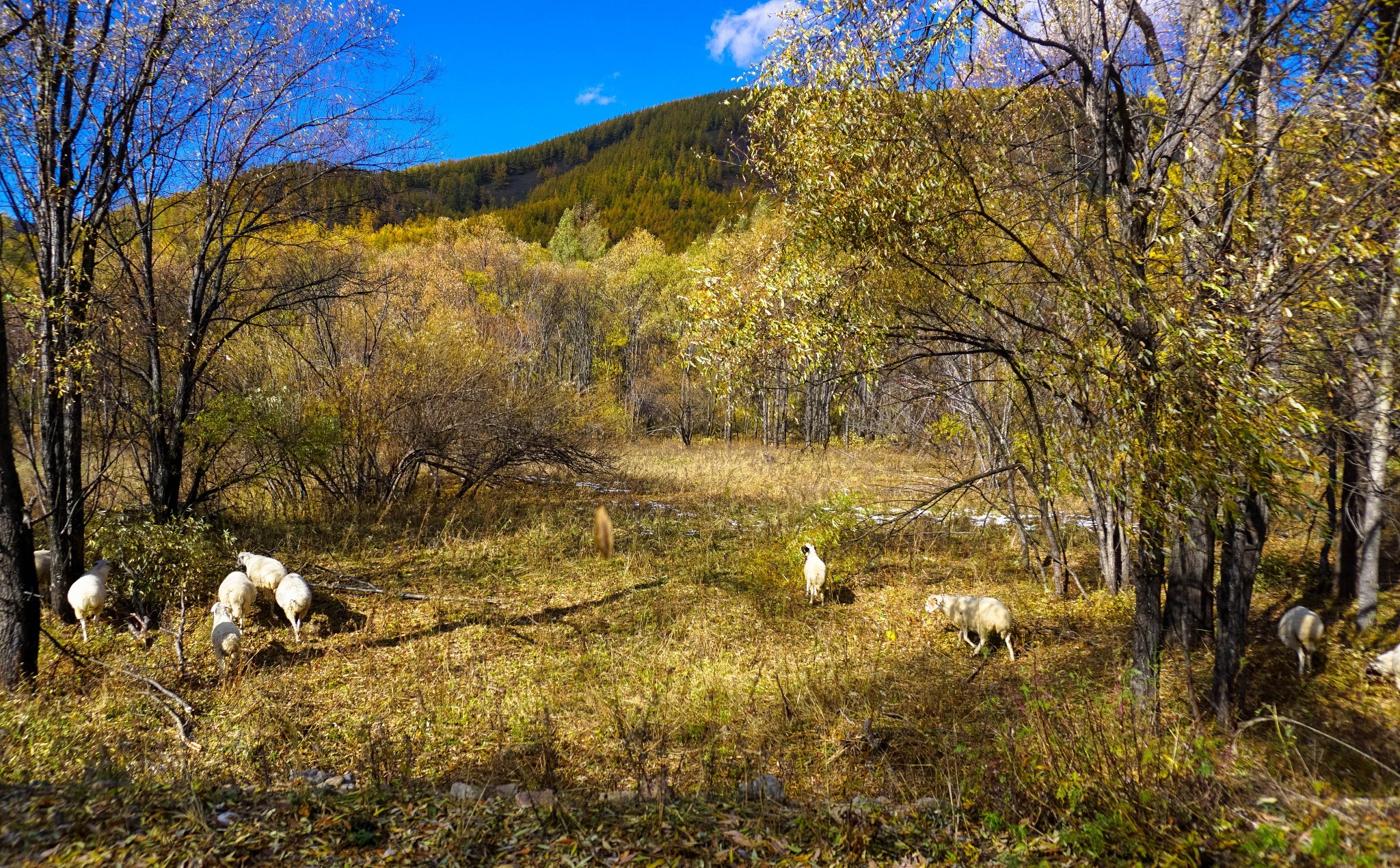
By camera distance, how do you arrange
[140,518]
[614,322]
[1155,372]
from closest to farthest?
1. [1155,372]
2. [140,518]
3. [614,322]

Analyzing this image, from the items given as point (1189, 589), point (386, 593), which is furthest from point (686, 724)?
point (1189, 589)

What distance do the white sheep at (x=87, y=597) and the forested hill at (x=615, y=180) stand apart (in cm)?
4031

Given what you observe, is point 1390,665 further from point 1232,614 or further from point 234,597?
point 234,597

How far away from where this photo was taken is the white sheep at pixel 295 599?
23.9 feet

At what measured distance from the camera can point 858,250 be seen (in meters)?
5.89

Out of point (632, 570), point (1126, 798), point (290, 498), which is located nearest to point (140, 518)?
point (290, 498)

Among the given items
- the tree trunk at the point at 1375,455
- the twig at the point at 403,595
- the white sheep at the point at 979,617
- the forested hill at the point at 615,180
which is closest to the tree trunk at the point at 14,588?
the twig at the point at 403,595

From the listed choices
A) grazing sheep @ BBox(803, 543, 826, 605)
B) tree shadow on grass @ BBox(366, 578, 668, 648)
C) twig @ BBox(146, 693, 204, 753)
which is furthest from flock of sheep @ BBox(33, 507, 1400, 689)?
tree shadow on grass @ BBox(366, 578, 668, 648)

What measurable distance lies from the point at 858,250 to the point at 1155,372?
8.58 feet

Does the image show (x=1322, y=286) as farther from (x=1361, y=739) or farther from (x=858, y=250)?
(x=1361, y=739)

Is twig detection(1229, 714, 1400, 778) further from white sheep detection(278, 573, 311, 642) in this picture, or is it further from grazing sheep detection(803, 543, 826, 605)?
white sheep detection(278, 573, 311, 642)

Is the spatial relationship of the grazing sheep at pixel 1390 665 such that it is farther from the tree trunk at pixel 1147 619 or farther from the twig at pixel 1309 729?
the tree trunk at pixel 1147 619

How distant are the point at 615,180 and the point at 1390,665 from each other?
8612cm

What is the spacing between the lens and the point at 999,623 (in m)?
7.01
